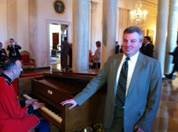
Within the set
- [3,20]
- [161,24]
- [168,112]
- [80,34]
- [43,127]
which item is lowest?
[168,112]

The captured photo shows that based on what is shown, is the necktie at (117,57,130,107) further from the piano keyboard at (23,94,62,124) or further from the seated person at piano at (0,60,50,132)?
the seated person at piano at (0,60,50,132)

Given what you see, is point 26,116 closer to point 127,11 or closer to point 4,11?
point 4,11

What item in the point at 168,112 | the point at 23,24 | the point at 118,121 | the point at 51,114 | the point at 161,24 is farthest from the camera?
the point at 23,24

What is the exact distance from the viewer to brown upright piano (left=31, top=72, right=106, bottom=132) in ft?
7.80

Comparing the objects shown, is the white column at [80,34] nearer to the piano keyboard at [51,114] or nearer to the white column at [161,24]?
the piano keyboard at [51,114]

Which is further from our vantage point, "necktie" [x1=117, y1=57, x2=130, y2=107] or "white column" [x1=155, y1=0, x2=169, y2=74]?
"white column" [x1=155, y1=0, x2=169, y2=74]

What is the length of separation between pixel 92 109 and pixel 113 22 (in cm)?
476

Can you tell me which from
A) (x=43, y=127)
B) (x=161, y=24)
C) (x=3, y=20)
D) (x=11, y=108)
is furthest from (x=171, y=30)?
(x=11, y=108)

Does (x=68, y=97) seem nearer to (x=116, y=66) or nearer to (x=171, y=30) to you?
(x=116, y=66)

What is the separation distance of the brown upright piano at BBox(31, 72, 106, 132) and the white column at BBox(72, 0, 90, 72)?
1.83 meters

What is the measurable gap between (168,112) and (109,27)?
8.95 ft

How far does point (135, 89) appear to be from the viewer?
1955 millimetres

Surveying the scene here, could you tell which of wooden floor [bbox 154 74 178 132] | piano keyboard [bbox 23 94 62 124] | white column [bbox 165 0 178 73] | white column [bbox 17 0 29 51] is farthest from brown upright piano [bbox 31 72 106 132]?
white column [bbox 17 0 29 51]

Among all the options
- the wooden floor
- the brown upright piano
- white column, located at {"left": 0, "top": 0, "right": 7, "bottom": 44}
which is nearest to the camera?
the brown upright piano
